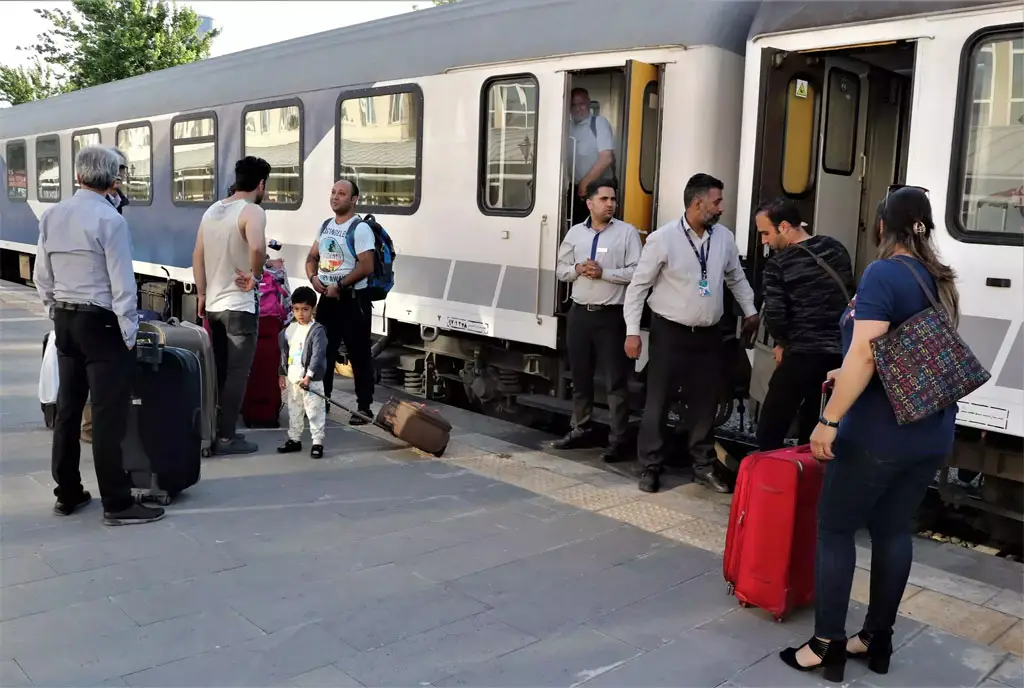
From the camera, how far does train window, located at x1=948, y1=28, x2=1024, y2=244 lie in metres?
4.42

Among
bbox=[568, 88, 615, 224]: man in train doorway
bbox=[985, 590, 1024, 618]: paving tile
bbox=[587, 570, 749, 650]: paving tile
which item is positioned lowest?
bbox=[985, 590, 1024, 618]: paving tile

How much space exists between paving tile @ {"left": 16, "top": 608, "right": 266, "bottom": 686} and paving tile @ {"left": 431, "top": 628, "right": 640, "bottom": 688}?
0.88 metres

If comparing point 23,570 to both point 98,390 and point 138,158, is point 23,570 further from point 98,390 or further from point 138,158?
point 138,158

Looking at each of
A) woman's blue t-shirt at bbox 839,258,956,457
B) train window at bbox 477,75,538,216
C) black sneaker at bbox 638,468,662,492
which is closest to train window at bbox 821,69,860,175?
train window at bbox 477,75,538,216

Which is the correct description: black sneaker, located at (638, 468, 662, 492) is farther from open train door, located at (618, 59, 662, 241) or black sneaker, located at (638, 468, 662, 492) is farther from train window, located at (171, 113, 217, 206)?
train window, located at (171, 113, 217, 206)

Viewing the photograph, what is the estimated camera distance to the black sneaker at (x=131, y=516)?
445 cm

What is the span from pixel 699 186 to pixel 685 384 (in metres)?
1.18

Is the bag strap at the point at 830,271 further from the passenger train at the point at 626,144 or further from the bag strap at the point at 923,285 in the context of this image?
the bag strap at the point at 923,285

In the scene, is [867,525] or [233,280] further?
[233,280]

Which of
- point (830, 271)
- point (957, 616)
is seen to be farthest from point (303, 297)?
point (957, 616)

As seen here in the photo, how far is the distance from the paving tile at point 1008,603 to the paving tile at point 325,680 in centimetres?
276

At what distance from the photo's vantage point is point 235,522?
15.0ft

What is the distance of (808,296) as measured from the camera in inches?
186

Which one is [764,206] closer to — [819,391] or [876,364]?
[819,391]
